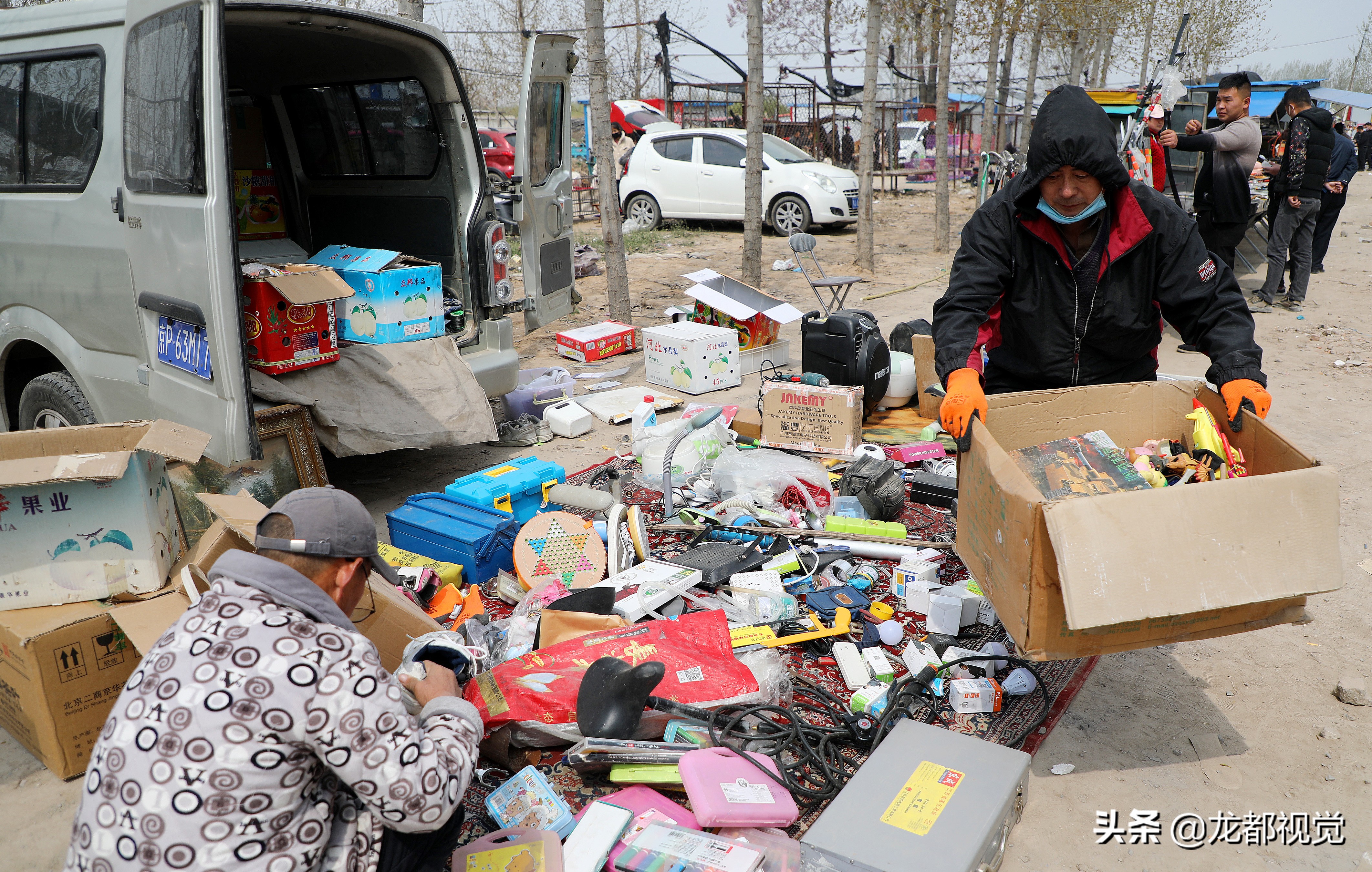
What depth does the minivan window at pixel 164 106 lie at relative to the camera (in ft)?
10.2

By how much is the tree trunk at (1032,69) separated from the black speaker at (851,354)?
43.7 feet

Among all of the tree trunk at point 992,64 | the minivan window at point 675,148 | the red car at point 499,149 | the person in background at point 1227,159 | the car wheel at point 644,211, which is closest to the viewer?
the person in background at point 1227,159

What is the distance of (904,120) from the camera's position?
3058 cm

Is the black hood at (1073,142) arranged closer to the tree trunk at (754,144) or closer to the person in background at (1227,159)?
the person in background at (1227,159)

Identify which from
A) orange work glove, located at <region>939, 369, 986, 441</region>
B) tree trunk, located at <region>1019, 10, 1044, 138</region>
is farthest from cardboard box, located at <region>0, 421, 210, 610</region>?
tree trunk, located at <region>1019, 10, 1044, 138</region>

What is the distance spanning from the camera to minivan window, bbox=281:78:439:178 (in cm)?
488

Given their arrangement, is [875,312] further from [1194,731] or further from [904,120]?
[904,120]

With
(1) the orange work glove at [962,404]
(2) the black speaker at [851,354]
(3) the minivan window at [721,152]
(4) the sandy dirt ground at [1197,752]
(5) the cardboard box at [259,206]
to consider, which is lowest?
(4) the sandy dirt ground at [1197,752]

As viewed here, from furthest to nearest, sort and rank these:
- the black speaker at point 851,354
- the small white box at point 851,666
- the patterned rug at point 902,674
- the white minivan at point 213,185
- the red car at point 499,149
Result: 1. the red car at point 499,149
2. the black speaker at point 851,354
3. the white minivan at point 213,185
4. the small white box at point 851,666
5. the patterned rug at point 902,674

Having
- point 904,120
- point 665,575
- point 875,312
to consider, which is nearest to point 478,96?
point 904,120

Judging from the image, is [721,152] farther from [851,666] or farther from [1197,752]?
[1197,752]

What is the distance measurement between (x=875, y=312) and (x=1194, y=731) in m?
6.47

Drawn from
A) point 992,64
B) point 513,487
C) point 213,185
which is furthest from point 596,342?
point 992,64

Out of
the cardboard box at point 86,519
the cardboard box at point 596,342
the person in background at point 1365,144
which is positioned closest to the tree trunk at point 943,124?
the cardboard box at point 596,342
